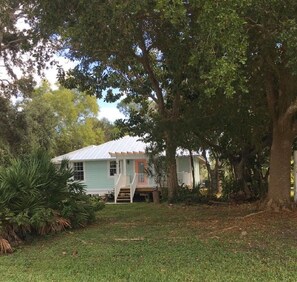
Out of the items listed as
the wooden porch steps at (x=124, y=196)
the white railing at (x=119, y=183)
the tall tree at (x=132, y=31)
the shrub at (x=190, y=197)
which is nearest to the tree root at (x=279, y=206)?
the tall tree at (x=132, y=31)

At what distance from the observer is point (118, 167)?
28938 millimetres

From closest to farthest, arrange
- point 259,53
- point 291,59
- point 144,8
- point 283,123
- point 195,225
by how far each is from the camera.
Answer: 1. point 291,59
2. point 144,8
3. point 259,53
4. point 195,225
5. point 283,123

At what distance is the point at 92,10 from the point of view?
351 inches

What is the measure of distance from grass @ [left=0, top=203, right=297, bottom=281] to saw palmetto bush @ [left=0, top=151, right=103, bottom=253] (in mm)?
465

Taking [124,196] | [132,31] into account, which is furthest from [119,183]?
[132,31]

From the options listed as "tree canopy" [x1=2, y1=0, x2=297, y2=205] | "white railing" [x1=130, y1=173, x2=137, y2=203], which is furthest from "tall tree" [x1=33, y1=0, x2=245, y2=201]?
"white railing" [x1=130, y1=173, x2=137, y2=203]

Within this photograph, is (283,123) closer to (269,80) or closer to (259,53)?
(269,80)

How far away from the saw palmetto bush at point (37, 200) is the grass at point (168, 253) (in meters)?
0.46

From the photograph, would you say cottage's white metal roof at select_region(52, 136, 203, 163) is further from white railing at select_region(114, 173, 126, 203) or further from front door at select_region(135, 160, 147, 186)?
white railing at select_region(114, 173, 126, 203)

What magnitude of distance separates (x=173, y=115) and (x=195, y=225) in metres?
8.39

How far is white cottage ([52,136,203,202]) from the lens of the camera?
1077 inches

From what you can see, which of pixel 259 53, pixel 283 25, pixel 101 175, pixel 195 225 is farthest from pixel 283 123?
pixel 101 175

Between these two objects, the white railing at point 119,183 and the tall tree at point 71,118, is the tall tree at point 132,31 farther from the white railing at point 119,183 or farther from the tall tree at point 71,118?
the tall tree at point 71,118

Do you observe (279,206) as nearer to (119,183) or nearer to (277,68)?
(277,68)
